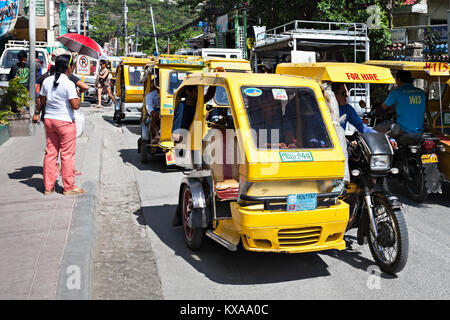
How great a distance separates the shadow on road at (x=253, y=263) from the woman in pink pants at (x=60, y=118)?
2119 millimetres

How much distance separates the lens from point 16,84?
42.5 feet

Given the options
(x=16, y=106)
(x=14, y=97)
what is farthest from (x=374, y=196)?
(x=16, y=106)

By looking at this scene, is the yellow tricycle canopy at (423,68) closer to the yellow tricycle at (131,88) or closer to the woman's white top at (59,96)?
the woman's white top at (59,96)

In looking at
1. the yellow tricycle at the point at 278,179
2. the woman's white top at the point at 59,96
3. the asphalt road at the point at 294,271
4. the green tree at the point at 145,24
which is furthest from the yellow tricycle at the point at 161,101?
the green tree at the point at 145,24

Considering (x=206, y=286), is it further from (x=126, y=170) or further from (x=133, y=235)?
(x=126, y=170)

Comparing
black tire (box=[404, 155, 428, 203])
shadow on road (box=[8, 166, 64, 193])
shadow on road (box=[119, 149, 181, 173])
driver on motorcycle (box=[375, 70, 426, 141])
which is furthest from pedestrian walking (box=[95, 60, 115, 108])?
black tire (box=[404, 155, 428, 203])

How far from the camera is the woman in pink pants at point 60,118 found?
23.8 ft

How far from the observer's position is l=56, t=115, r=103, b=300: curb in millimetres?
4177

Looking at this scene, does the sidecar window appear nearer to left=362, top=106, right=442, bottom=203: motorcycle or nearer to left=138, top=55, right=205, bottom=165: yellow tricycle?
left=362, top=106, right=442, bottom=203: motorcycle

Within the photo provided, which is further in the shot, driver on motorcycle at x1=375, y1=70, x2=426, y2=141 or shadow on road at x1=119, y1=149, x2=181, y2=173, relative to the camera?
shadow on road at x1=119, y1=149, x2=181, y2=173

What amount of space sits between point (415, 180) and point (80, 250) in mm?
5303

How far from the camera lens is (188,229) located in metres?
5.75

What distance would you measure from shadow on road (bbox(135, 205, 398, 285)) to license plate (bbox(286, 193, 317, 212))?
2.37 feet
